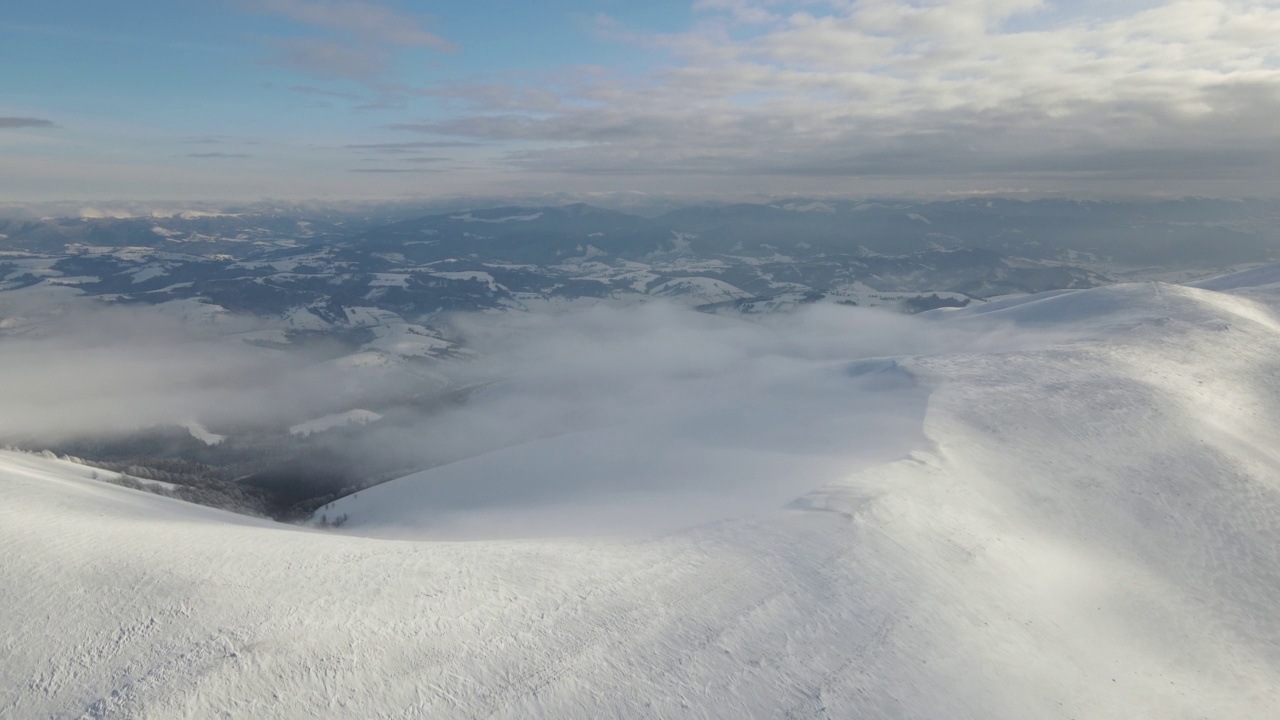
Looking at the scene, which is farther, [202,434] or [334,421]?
[334,421]

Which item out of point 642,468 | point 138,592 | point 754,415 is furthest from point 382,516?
point 138,592

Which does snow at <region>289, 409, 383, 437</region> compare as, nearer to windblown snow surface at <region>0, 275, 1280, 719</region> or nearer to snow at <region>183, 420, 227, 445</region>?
snow at <region>183, 420, 227, 445</region>

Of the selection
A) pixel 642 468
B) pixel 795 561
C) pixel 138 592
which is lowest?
pixel 642 468

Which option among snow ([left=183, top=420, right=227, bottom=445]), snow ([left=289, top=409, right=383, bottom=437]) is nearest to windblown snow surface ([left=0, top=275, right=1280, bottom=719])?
snow ([left=289, top=409, right=383, bottom=437])

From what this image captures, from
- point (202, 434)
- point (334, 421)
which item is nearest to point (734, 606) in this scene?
point (334, 421)

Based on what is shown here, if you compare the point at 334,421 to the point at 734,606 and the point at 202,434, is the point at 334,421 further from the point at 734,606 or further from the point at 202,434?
the point at 734,606

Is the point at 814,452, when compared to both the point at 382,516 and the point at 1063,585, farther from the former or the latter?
the point at 382,516

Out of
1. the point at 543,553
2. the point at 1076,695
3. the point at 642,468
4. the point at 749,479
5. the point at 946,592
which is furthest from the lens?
the point at 642,468
